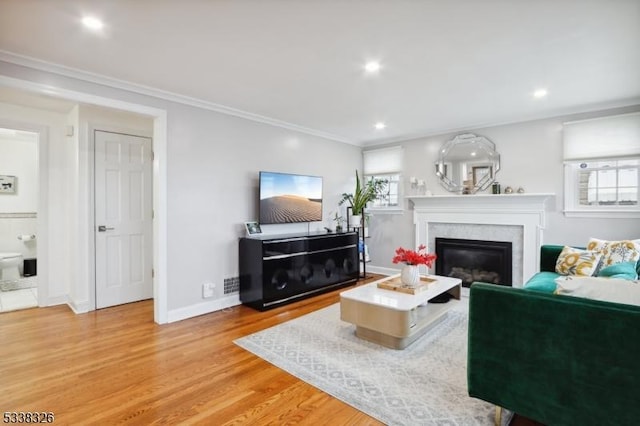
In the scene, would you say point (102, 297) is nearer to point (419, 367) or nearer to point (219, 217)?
point (219, 217)

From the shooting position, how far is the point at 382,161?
573 centimetres

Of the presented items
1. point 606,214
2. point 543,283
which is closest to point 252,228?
point 543,283

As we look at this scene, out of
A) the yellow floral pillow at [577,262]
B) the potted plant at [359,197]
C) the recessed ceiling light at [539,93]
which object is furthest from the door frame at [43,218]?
the yellow floral pillow at [577,262]

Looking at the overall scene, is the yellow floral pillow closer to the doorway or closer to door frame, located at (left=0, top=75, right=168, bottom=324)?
door frame, located at (left=0, top=75, right=168, bottom=324)

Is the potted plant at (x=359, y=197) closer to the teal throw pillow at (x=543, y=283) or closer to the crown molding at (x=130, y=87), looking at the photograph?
the crown molding at (x=130, y=87)

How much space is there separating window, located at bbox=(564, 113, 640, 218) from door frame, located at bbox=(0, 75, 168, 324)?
15.6 ft

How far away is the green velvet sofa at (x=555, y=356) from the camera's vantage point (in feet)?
4.42

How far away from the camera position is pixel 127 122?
4.04 metres

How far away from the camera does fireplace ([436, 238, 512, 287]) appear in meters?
4.36

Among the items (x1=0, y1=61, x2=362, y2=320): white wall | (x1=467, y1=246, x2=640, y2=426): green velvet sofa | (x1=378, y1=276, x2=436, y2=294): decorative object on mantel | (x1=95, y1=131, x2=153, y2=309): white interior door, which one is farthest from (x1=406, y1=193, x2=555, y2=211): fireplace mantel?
(x1=95, y1=131, x2=153, y2=309): white interior door

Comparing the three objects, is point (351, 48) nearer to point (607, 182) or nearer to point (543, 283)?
point (543, 283)

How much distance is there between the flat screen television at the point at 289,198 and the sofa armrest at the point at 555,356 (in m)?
2.93

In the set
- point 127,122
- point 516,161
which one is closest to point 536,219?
point 516,161

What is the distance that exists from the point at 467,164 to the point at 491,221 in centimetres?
91
